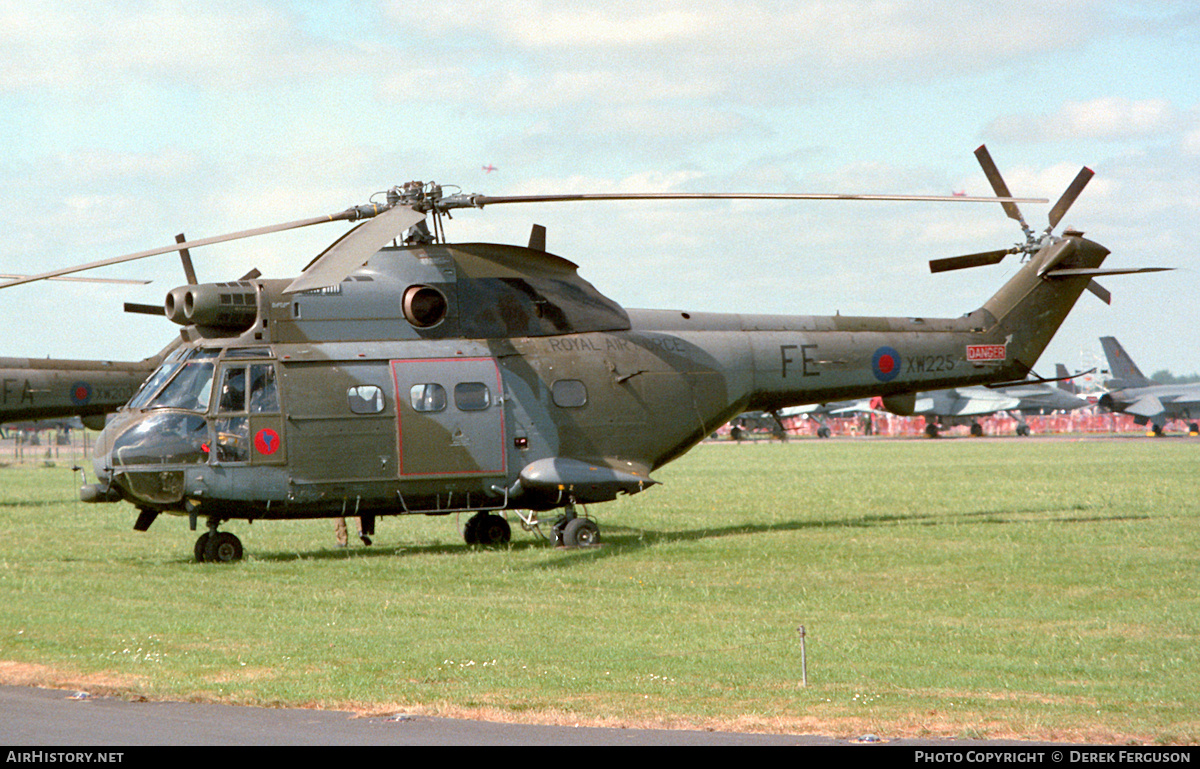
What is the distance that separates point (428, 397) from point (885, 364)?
8.53 m

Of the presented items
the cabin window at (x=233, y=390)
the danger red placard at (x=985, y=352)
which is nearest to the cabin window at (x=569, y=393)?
the cabin window at (x=233, y=390)

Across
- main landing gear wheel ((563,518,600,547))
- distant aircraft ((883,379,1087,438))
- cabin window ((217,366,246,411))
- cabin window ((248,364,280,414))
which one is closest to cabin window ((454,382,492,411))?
main landing gear wheel ((563,518,600,547))

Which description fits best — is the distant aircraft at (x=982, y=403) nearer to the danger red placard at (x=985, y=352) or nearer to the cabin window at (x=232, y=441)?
the danger red placard at (x=985, y=352)

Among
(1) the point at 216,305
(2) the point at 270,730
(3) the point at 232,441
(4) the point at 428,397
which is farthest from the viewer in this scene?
(4) the point at 428,397

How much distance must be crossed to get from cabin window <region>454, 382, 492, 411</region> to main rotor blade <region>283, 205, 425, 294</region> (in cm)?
304

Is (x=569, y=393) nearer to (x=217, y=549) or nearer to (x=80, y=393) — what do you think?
(x=217, y=549)

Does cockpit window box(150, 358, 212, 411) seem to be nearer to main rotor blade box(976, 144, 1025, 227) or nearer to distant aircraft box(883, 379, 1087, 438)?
main rotor blade box(976, 144, 1025, 227)

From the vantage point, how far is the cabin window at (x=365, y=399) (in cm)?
1953

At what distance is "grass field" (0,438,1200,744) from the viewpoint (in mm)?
9664

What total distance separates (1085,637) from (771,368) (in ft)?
34.6

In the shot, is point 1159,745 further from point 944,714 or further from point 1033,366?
point 1033,366

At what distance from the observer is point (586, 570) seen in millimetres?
18031

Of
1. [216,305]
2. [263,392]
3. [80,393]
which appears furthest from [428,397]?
[80,393]

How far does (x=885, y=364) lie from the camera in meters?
23.3
